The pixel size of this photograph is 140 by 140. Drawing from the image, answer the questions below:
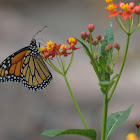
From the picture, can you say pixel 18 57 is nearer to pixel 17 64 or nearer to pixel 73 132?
pixel 17 64

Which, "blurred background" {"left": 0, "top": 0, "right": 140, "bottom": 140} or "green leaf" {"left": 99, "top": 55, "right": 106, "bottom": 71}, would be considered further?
"blurred background" {"left": 0, "top": 0, "right": 140, "bottom": 140}

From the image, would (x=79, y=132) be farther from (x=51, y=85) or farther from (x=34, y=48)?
(x=51, y=85)

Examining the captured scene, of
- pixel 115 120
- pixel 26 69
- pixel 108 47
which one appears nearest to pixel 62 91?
pixel 26 69

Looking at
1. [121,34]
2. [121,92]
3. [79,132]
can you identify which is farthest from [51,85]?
[79,132]

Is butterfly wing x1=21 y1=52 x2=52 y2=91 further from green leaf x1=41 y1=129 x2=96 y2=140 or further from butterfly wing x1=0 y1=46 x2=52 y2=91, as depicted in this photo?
green leaf x1=41 y1=129 x2=96 y2=140

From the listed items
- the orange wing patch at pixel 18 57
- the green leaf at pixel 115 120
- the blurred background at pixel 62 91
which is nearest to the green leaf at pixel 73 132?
the green leaf at pixel 115 120

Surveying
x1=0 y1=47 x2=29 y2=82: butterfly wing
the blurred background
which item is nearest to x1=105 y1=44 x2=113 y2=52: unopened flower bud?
x1=0 y1=47 x2=29 y2=82: butterfly wing

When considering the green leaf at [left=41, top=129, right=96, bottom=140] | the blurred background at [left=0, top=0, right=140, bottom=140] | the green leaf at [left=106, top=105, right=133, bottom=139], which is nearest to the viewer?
the green leaf at [left=41, top=129, right=96, bottom=140]
